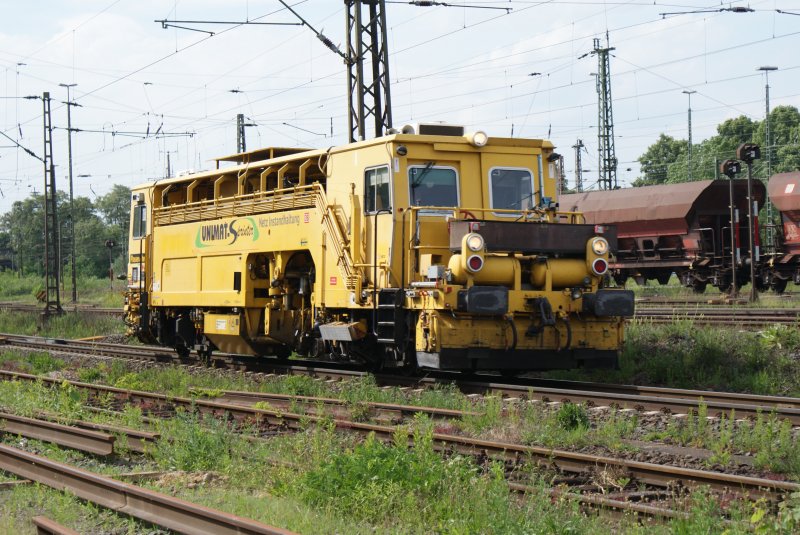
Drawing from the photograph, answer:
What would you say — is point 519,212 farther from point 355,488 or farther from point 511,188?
point 355,488

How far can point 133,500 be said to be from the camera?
22.9 ft

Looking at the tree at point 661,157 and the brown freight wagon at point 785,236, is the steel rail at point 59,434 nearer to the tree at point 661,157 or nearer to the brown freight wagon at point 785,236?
the brown freight wagon at point 785,236

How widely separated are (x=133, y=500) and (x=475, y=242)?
609cm

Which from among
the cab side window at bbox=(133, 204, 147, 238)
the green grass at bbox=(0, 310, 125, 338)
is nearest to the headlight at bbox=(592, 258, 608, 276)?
the cab side window at bbox=(133, 204, 147, 238)

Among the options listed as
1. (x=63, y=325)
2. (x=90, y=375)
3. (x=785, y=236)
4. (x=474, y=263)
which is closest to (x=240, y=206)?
(x=90, y=375)

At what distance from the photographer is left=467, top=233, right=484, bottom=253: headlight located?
11898 millimetres

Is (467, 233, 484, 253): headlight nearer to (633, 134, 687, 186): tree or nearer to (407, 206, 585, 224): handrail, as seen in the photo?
(407, 206, 585, 224): handrail

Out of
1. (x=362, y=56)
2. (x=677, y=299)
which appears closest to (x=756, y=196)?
(x=677, y=299)

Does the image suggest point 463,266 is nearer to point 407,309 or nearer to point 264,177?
point 407,309

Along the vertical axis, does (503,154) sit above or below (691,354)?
above

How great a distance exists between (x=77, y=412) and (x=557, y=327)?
6.26 metres

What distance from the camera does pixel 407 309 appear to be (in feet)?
41.8

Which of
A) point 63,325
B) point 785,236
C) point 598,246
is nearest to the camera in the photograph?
point 598,246

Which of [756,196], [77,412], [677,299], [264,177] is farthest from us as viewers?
[756,196]
